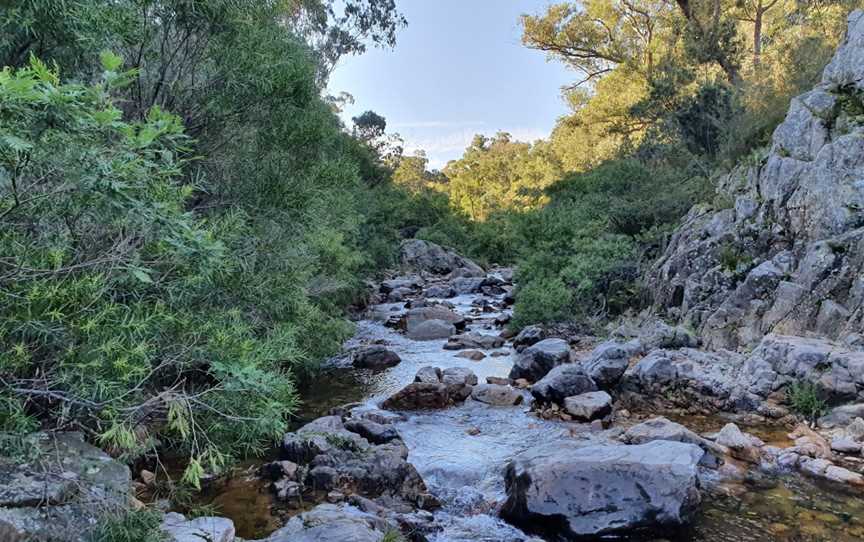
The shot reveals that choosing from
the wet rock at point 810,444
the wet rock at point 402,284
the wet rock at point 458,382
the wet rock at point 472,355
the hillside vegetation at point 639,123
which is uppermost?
the hillside vegetation at point 639,123

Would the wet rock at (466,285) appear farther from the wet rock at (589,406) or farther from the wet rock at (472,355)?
the wet rock at (589,406)

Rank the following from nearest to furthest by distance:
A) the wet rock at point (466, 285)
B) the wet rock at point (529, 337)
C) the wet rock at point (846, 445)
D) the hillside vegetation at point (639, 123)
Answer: the wet rock at point (846, 445), the wet rock at point (529, 337), the hillside vegetation at point (639, 123), the wet rock at point (466, 285)

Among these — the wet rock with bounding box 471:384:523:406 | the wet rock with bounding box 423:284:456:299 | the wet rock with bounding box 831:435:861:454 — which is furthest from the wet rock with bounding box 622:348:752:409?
the wet rock with bounding box 423:284:456:299

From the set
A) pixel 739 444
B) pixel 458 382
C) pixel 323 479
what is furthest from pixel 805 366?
pixel 323 479

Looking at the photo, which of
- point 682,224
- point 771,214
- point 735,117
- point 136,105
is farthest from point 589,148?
point 136,105

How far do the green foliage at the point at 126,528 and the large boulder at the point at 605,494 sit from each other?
13.0 ft

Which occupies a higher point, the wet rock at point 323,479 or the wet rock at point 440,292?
the wet rock at point 440,292

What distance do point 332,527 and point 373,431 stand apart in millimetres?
3536

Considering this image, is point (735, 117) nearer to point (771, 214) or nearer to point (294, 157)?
point (771, 214)

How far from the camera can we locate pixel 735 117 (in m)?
17.5

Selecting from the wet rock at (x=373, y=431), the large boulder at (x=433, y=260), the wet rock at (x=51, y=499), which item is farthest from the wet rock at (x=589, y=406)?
the large boulder at (x=433, y=260)

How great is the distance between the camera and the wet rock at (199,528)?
521 cm

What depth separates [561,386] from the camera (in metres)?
10.4

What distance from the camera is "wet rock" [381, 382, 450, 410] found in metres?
10.7
